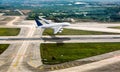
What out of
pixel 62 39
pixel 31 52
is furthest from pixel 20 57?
pixel 62 39

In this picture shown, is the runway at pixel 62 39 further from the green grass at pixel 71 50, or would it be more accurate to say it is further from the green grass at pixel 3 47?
the green grass at pixel 71 50

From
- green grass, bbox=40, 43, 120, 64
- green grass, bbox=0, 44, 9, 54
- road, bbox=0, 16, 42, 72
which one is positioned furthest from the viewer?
green grass, bbox=0, 44, 9, 54

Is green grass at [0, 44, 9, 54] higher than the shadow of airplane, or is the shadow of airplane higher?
green grass at [0, 44, 9, 54]

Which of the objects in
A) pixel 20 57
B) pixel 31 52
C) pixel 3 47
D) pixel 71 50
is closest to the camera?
pixel 20 57

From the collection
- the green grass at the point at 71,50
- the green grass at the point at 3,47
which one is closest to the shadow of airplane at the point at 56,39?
the green grass at the point at 71,50

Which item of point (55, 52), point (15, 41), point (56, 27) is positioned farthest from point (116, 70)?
point (56, 27)

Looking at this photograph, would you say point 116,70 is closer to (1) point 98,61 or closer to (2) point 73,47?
(1) point 98,61

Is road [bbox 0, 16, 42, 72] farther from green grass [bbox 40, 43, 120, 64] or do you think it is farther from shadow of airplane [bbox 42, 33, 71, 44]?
shadow of airplane [bbox 42, 33, 71, 44]

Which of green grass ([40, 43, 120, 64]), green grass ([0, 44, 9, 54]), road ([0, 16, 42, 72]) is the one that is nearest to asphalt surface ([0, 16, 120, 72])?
road ([0, 16, 42, 72])

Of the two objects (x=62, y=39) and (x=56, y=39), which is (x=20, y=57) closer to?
(x=56, y=39)
